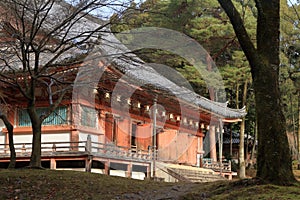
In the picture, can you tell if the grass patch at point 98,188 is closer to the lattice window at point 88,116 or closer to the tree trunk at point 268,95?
the tree trunk at point 268,95

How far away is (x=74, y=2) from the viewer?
39.1ft

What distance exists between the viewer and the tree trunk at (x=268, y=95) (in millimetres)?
7688

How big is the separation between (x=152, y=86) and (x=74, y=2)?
9.35 metres

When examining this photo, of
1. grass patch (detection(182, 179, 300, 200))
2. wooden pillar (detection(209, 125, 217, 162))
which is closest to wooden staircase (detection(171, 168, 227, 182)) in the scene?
wooden pillar (detection(209, 125, 217, 162))

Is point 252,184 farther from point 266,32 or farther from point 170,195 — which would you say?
point 266,32

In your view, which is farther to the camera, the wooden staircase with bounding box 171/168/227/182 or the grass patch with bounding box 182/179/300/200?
the wooden staircase with bounding box 171/168/227/182

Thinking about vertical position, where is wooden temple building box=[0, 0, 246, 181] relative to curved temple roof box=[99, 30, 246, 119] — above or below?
below

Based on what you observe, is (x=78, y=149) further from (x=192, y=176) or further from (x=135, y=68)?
(x=192, y=176)

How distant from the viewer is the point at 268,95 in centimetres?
790

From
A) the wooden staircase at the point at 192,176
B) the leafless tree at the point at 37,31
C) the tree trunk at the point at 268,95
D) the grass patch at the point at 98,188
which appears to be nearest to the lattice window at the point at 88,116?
the wooden staircase at the point at 192,176

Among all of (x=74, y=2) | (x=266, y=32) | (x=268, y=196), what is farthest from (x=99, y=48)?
(x=268, y=196)

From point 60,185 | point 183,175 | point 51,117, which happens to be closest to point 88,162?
point 51,117

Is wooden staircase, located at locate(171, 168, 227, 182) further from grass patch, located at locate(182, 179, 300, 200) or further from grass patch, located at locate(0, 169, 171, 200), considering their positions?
grass patch, located at locate(182, 179, 300, 200)

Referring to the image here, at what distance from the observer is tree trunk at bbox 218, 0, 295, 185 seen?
7.69 metres
